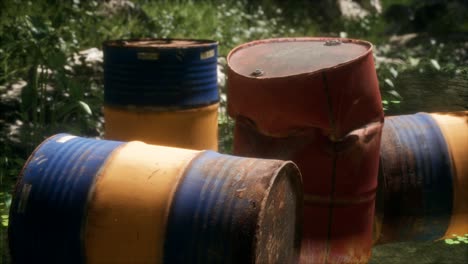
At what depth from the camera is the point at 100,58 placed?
5543mm

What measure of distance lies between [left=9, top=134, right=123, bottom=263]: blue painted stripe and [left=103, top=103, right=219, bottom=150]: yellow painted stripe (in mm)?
1102

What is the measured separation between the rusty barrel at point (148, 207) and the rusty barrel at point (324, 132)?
1.09ft

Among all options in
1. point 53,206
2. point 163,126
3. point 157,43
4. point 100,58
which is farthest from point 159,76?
point 100,58

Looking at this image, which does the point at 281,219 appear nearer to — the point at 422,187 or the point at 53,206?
the point at 53,206

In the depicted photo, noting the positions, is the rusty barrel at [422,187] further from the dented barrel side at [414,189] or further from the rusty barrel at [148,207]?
the rusty barrel at [148,207]

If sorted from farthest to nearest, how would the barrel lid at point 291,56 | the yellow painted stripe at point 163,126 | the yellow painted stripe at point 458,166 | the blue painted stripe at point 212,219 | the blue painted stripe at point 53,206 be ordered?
the yellow painted stripe at point 163,126, the yellow painted stripe at point 458,166, the barrel lid at point 291,56, the blue painted stripe at point 53,206, the blue painted stripe at point 212,219

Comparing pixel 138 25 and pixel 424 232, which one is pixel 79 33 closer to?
pixel 138 25

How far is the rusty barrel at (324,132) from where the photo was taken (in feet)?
8.86

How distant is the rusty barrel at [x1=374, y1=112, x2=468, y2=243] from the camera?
10.7 feet

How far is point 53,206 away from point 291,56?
4.36 ft

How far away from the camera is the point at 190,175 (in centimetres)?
235

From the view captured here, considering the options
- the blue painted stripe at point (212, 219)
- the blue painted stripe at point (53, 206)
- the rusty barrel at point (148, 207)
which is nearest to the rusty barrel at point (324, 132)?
the rusty barrel at point (148, 207)

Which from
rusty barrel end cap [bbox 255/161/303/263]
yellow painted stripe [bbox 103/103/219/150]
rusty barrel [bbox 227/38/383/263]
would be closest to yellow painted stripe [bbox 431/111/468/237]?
rusty barrel [bbox 227/38/383/263]

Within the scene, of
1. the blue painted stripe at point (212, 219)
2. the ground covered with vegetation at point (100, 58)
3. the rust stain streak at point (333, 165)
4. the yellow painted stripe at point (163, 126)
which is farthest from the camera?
the ground covered with vegetation at point (100, 58)
